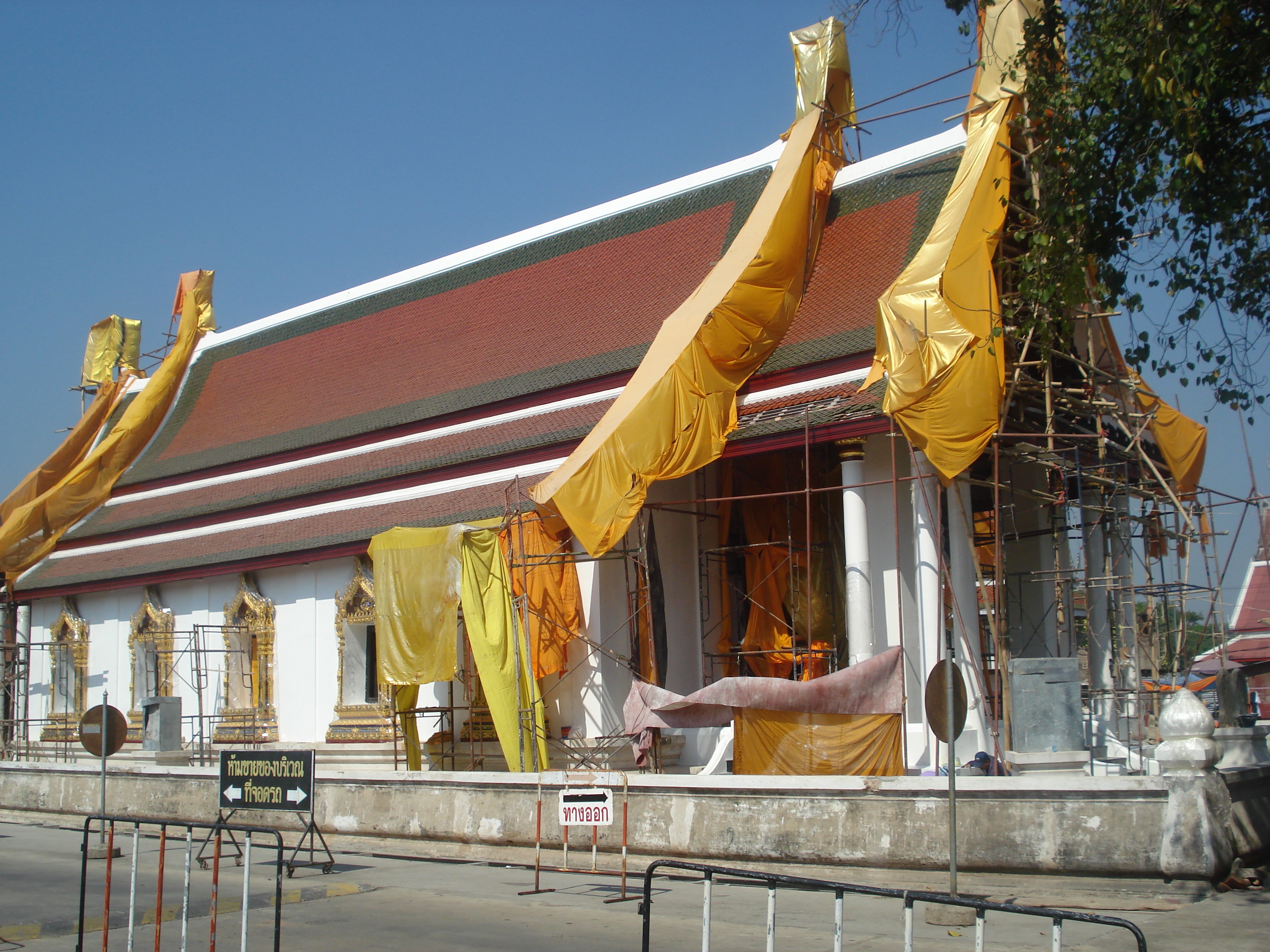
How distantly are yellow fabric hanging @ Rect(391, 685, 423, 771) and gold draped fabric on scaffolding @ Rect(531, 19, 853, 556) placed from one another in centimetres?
350

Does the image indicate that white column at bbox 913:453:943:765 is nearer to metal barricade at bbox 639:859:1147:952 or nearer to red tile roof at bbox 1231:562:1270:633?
metal barricade at bbox 639:859:1147:952

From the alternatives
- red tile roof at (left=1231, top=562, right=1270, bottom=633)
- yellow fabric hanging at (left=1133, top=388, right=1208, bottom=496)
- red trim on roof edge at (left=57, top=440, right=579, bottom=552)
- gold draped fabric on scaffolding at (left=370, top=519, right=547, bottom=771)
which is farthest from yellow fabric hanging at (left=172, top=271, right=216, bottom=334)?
red tile roof at (left=1231, top=562, right=1270, bottom=633)

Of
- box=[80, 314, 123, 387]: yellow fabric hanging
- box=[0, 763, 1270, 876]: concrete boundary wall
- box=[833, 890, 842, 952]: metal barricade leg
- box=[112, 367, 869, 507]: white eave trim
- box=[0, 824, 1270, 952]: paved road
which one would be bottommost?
box=[0, 824, 1270, 952]: paved road

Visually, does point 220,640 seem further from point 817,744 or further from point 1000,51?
point 1000,51

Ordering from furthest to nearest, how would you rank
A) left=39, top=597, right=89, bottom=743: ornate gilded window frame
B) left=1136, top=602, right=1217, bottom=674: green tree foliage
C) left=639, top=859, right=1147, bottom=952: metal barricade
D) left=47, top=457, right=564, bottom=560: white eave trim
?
left=39, top=597, right=89, bottom=743: ornate gilded window frame
left=47, top=457, right=564, bottom=560: white eave trim
left=1136, top=602, right=1217, bottom=674: green tree foliage
left=639, top=859, right=1147, bottom=952: metal barricade

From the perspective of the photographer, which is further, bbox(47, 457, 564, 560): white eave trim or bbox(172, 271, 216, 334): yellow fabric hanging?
bbox(172, 271, 216, 334): yellow fabric hanging

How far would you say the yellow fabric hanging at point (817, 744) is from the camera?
12.3m

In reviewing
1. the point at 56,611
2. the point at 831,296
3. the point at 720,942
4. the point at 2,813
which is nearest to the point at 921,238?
the point at 831,296

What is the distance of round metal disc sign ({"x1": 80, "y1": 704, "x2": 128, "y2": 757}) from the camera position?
14.1 m

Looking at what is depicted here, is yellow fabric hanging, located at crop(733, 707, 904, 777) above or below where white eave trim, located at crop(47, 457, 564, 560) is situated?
below

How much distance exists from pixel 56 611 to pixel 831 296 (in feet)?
56.6

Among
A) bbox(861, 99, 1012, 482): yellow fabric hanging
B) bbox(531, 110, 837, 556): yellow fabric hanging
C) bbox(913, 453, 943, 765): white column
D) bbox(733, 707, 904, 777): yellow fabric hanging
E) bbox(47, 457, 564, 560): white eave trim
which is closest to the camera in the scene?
bbox(733, 707, 904, 777): yellow fabric hanging

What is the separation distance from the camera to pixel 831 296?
16656 millimetres

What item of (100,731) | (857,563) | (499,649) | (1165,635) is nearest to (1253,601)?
(1165,635)
